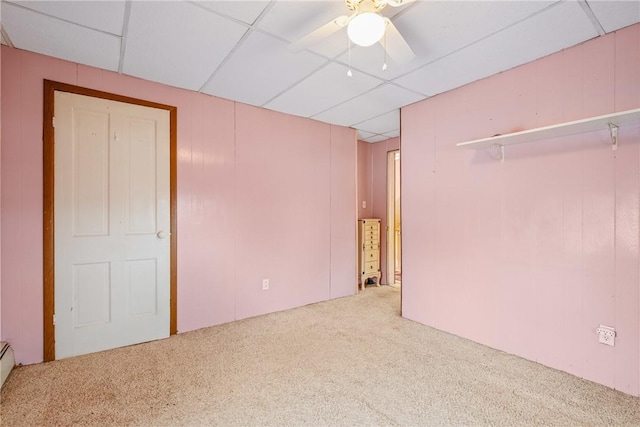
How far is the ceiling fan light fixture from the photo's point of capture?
1.44m

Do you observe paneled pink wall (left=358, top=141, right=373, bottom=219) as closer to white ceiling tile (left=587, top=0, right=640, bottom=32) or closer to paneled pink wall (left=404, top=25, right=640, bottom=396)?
paneled pink wall (left=404, top=25, right=640, bottom=396)

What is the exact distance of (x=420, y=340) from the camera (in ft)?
9.32

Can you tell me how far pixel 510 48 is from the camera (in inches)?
89.1

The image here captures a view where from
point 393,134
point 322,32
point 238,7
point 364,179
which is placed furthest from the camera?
point 364,179

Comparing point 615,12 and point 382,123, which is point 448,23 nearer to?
point 615,12

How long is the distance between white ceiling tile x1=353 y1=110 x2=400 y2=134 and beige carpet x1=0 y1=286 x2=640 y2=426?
2538 mm

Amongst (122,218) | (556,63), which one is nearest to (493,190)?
(556,63)

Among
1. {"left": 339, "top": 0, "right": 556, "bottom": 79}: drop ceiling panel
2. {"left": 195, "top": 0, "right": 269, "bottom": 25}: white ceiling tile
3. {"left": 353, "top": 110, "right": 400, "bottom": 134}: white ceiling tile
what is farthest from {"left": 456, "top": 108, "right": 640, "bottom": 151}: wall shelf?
{"left": 195, "top": 0, "right": 269, "bottom": 25}: white ceiling tile

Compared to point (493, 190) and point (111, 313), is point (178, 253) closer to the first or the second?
point (111, 313)

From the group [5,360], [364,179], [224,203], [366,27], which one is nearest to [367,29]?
[366,27]

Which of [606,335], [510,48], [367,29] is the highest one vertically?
[510,48]

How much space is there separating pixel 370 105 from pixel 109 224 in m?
2.82

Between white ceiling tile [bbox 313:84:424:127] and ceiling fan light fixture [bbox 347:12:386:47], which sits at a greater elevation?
white ceiling tile [bbox 313:84:424:127]

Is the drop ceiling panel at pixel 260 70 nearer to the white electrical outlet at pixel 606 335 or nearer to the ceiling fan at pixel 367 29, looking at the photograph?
the ceiling fan at pixel 367 29
